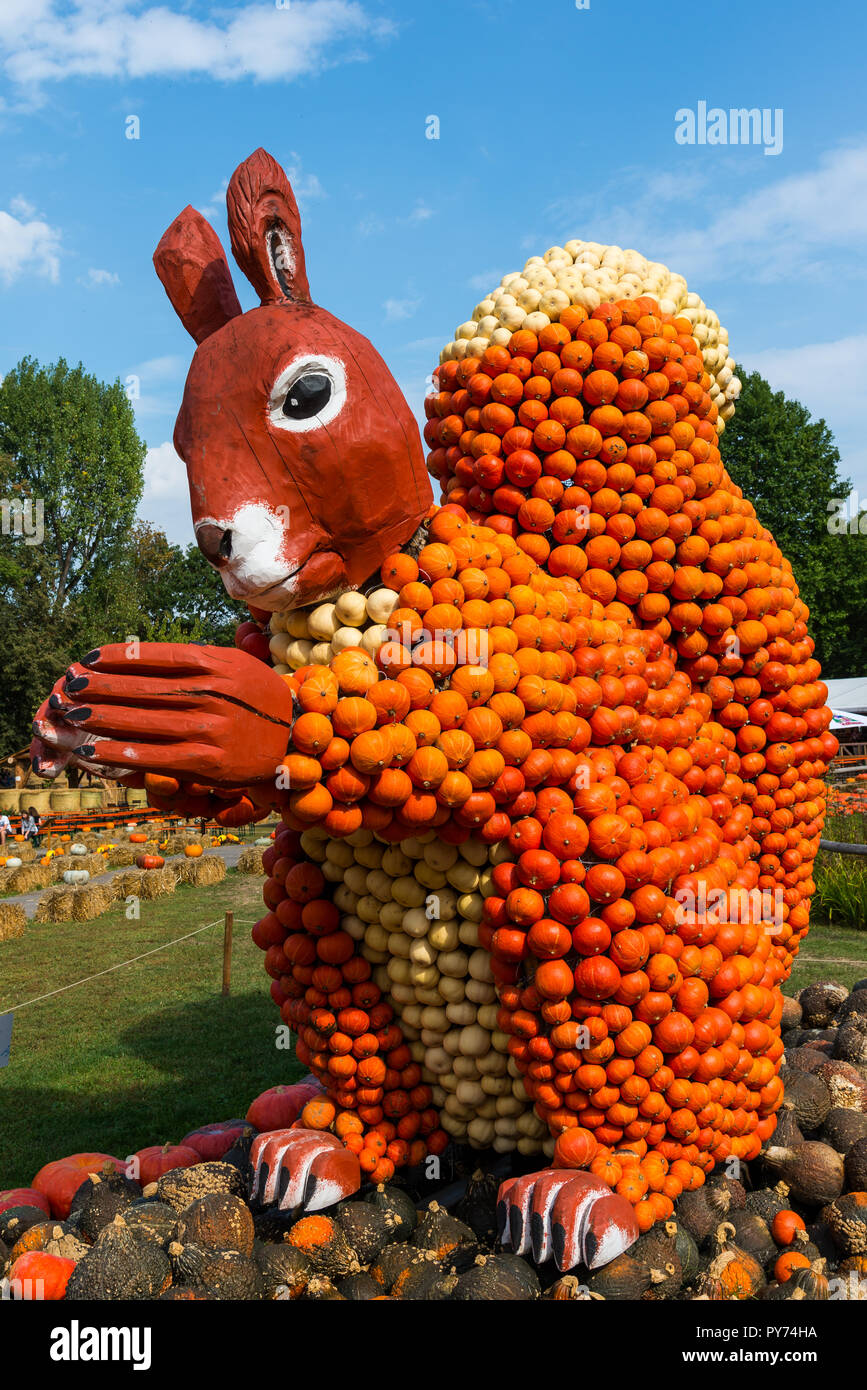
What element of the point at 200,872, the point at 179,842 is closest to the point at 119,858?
the point at 179,842

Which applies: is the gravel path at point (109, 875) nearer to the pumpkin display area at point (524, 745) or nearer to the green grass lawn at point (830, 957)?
the green grass lawn at point (830, 957)

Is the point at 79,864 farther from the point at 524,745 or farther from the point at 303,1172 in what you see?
the point at 524,745

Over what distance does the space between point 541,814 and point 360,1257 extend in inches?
68.6

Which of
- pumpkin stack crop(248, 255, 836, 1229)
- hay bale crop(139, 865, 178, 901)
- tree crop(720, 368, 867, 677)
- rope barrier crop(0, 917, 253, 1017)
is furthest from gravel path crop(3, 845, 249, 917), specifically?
tree crop(720, 368, 867, 677)

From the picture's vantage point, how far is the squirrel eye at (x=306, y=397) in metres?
2.98

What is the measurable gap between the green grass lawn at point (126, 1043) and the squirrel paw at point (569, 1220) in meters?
3.38

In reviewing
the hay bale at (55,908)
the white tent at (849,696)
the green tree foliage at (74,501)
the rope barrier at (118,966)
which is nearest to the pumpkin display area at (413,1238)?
the rope barrier at (118,966)

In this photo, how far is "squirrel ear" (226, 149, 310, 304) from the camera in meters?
3.01

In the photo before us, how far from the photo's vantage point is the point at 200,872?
1592 cm

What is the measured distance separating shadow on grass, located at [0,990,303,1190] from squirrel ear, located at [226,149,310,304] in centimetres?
488

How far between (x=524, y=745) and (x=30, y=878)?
596 inches
